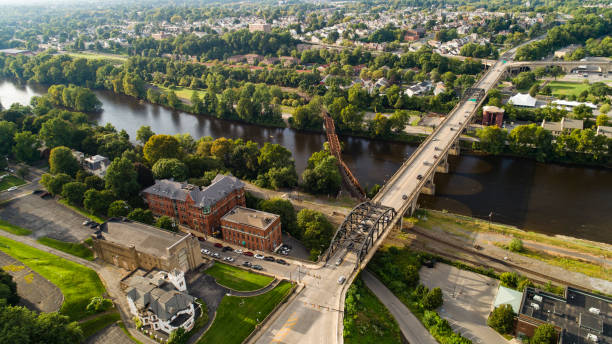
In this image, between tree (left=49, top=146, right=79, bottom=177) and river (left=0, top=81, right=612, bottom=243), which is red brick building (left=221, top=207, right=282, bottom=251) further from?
tree (left=49, top=146, right=79, bottom=177)

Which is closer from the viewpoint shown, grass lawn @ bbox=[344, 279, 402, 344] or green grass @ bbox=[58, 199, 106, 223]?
grass lawn @ bbox=[344, 279, 402, 344]

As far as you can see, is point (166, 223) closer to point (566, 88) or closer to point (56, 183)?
point (56, 183)

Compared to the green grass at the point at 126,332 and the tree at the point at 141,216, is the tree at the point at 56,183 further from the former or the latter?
the green grass at the point at 126,332

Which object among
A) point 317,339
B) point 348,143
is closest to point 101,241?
point 317,339

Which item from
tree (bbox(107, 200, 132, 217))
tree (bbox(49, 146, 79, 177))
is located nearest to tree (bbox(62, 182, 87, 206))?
tree (bbox(107, 200, 132, 217))

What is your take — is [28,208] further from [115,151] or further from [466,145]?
[466,145]

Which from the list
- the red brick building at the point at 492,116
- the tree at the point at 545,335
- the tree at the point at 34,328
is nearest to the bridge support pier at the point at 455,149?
the red brick building at the point at 492,116
